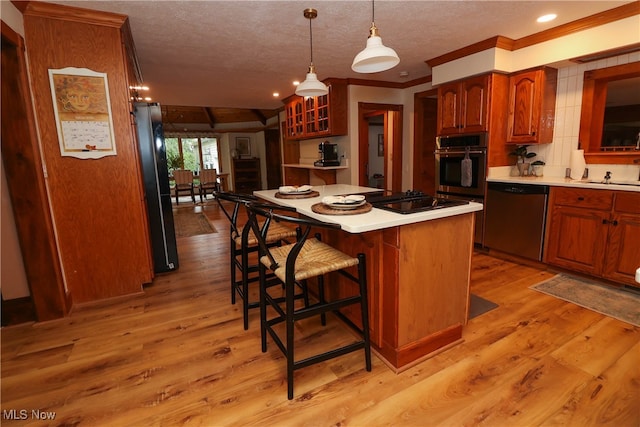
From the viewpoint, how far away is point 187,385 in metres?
1.68

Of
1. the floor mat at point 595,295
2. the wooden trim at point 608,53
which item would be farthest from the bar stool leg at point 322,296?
the wooden trim at point 608,53

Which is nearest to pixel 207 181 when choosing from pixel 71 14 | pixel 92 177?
pixel 92 177

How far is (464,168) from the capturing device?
3551mm

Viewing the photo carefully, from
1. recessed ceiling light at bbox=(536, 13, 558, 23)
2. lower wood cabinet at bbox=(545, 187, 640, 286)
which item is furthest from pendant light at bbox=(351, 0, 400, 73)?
lower wood cabinet at bbox=(545, 187, 640, 286)

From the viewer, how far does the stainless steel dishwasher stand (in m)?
3.04

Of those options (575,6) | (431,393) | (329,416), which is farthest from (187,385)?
(575,6)

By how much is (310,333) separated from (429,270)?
92 cm

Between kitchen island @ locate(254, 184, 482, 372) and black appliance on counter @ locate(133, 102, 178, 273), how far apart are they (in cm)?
193

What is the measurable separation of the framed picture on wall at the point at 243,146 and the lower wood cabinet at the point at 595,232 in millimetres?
9386

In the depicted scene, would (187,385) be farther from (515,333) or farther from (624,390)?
(624,390)

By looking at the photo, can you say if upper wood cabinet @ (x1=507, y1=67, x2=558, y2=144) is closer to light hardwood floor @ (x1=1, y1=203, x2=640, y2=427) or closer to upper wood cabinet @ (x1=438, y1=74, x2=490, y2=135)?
upper wood cabinet @ (x1=438, y1=74, x2=490, y2=135)

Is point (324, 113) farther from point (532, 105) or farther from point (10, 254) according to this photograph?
point (10, 254)

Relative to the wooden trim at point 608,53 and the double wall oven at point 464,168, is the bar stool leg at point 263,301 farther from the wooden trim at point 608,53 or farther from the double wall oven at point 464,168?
the wooden trim at point 608,53

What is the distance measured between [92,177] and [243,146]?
858 cm
